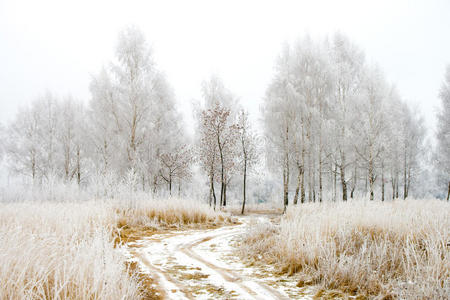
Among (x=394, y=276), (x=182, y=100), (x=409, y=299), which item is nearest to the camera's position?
(x=409, y=299)

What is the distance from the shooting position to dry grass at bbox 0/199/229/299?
2195 mm

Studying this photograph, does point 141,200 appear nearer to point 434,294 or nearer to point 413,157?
point 434,294

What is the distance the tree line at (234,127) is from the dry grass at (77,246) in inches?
277

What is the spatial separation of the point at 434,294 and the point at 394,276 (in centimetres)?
95

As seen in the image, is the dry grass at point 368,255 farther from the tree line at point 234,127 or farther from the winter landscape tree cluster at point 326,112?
the winter landscape tree cluster at point 326,112

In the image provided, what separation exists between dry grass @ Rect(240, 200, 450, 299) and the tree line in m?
11.9

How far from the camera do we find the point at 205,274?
152 inches

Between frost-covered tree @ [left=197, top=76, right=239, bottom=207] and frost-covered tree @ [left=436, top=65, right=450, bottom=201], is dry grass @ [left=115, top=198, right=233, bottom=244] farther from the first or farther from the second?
frost-covered tree @ [left=436, top=65, right=450, bottom=201]

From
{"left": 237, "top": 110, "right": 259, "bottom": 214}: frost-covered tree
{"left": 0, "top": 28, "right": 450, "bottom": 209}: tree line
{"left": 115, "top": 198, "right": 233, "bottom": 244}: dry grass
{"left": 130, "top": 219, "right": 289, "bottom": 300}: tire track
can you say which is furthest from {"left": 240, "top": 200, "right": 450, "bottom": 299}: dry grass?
{"left": 0, "top": 28, "right": 450, "bottom": 209}: tree line

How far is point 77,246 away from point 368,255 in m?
3.97

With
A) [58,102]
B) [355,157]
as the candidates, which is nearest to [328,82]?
[355,157]

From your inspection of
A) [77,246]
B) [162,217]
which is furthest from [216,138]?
[77,246]

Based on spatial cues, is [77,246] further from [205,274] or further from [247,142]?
[247,142]

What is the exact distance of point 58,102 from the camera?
993 inches
